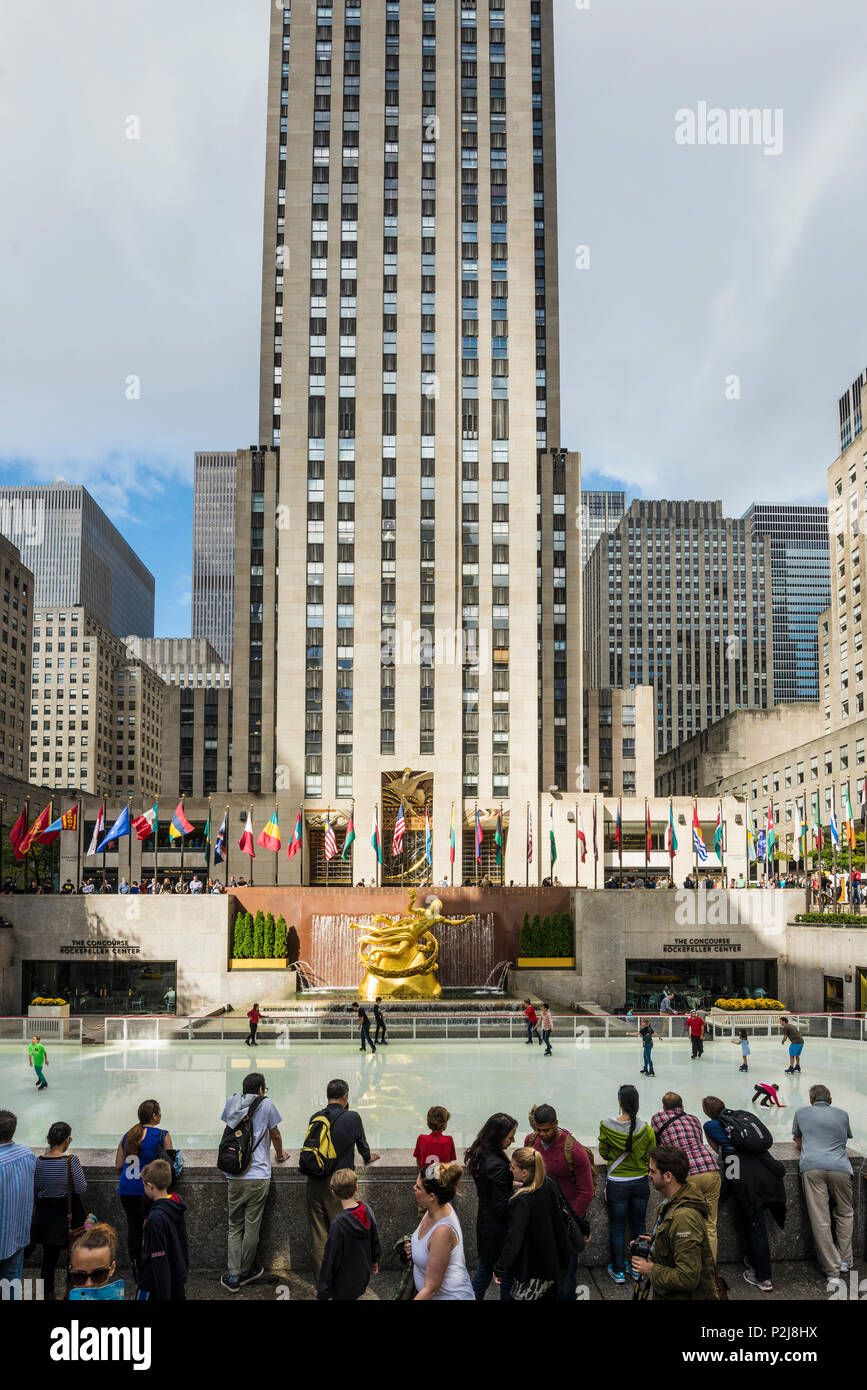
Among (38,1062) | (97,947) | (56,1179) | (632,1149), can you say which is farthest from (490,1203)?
(97,947)

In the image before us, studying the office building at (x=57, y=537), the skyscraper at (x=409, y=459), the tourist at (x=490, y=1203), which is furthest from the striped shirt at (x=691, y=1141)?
the office building at (x=57, y=537)

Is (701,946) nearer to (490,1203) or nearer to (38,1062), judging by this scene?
(38,1062)

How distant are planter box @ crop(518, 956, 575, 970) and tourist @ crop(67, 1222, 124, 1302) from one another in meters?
42.9

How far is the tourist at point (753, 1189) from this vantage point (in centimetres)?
870

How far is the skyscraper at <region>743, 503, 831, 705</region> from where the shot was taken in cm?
17512

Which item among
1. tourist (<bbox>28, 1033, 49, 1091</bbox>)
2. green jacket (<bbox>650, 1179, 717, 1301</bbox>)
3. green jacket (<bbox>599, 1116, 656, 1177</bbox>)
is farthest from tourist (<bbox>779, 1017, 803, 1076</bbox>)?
green jacket (<bbox>650, 1179, 717, 1301</bbox>)

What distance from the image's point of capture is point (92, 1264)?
5898 millimetres

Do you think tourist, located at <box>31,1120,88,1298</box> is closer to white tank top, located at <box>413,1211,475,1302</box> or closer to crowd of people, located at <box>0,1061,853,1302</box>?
crowd of people, located at <box>0,1061,853,1302</box>

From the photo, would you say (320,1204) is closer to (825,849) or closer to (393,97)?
(825,849)

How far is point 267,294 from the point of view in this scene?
3410 inches
